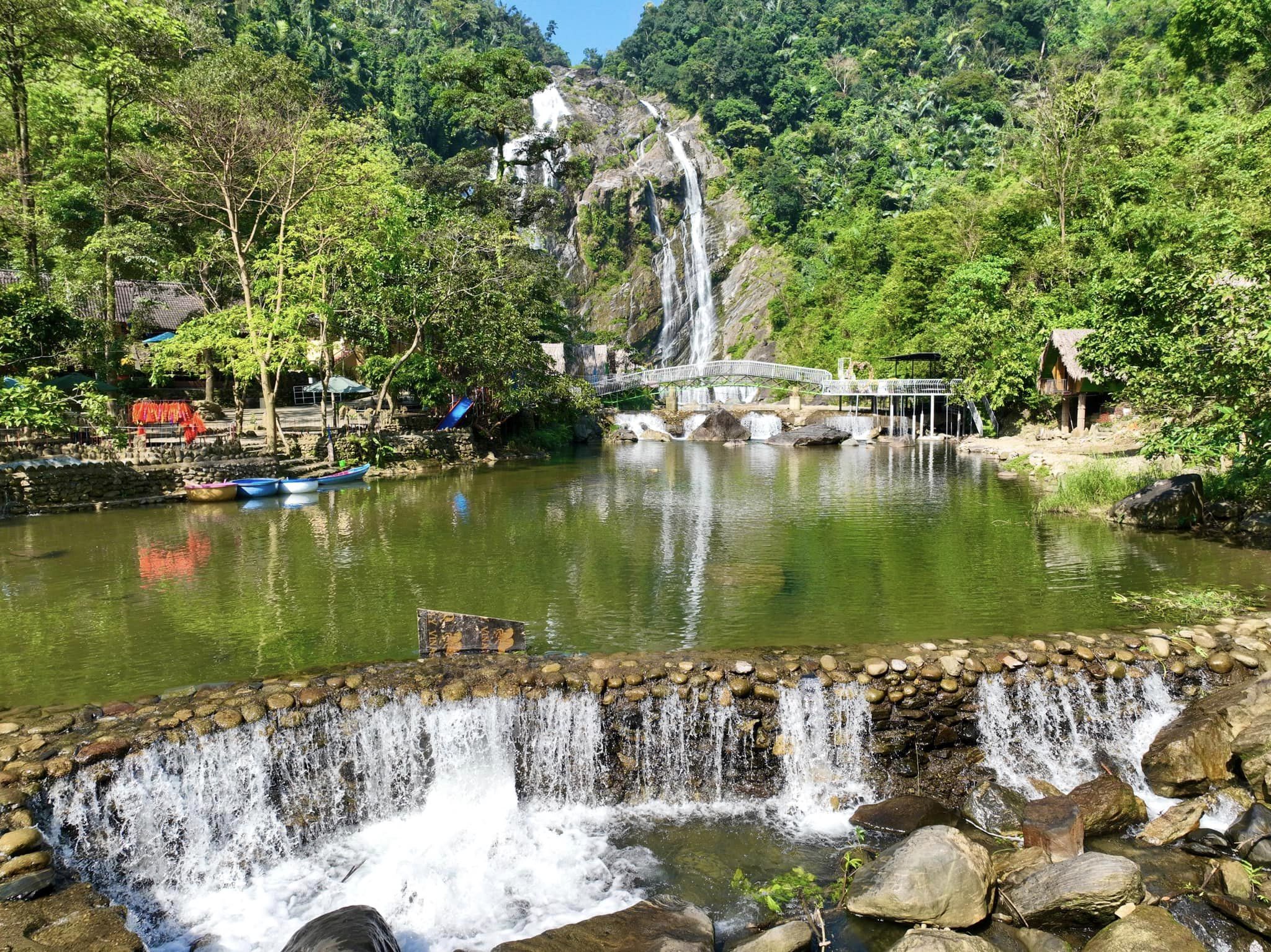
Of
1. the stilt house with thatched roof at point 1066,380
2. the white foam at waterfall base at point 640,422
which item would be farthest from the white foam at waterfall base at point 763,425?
the stilt house with thatched roof at point 1066,380

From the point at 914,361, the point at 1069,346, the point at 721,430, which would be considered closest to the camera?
the point at 1069,346

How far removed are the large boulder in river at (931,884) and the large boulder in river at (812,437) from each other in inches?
1473

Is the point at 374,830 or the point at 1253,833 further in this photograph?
the point at 374,830

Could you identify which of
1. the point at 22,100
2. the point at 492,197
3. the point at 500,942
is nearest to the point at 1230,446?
the point at 500,942

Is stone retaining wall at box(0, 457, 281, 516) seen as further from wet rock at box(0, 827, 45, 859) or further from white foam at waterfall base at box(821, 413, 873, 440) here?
white foam at waterfall base at box(821, 413, 873, 440)

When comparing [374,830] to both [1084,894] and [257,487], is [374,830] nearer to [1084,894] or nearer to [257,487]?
[1084,894]

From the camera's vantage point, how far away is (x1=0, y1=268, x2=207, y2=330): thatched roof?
113ft

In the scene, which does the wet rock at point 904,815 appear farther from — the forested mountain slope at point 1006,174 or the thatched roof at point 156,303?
the thatched roof at point 156,303

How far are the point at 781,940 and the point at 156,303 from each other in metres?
35.5

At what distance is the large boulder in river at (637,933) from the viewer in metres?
5.79

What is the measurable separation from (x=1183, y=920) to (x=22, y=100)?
3525 cm

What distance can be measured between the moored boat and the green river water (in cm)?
58

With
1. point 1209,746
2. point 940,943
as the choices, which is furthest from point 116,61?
point 1209,746

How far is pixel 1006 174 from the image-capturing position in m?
51.9
